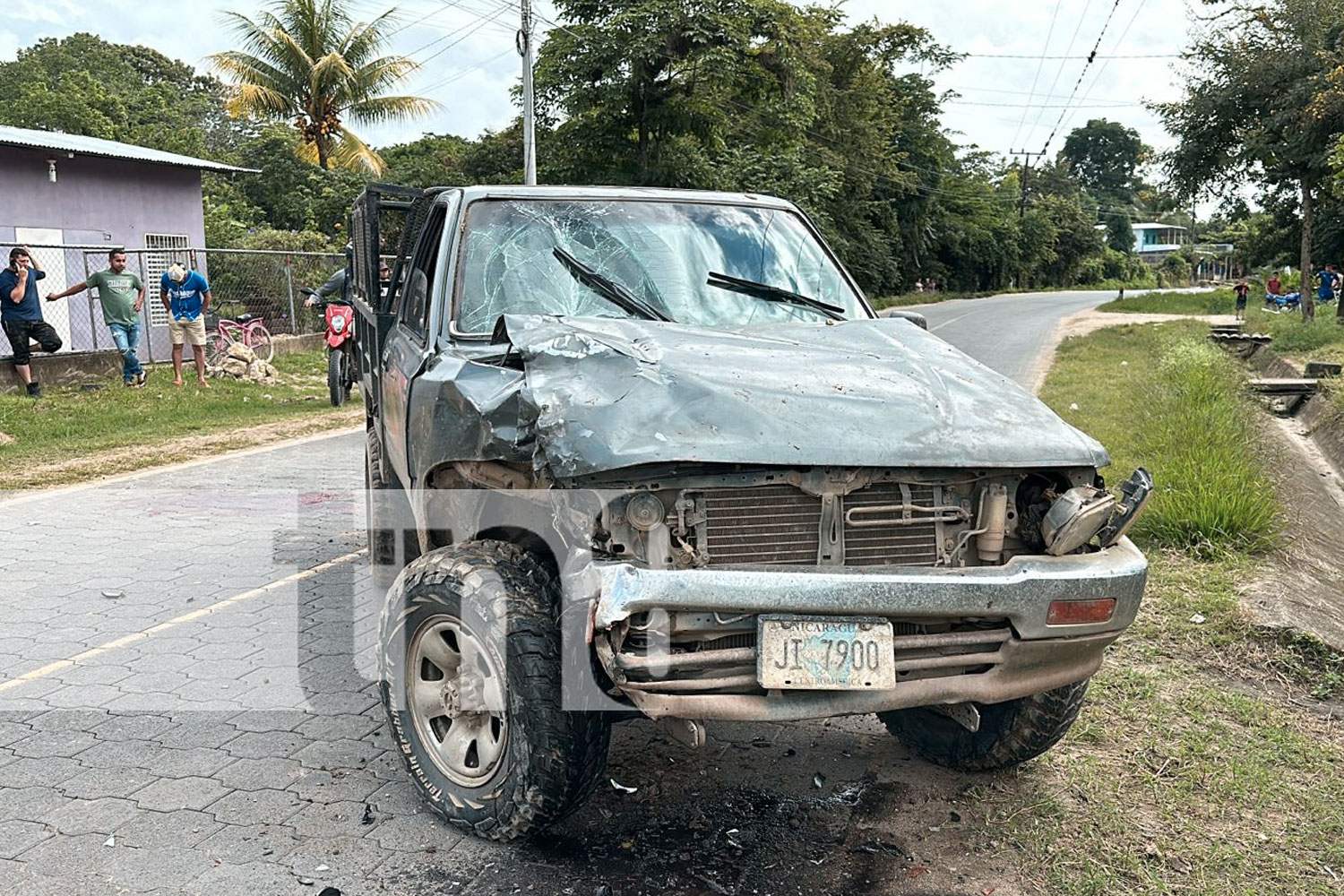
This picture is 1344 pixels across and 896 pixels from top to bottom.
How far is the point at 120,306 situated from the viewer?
1472cm

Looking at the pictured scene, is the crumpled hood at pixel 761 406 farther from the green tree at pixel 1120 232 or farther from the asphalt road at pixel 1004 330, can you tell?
the green tree at pixel 1120 232

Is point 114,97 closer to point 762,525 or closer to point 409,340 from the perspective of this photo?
point 409,340

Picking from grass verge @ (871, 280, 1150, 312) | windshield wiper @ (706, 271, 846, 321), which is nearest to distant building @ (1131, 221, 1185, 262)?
grass verge @ (871, 280, 1150, 312)

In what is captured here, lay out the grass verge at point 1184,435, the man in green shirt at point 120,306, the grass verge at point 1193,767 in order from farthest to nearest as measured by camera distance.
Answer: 1. the man in green shirt at point 120,306
2. the grass verge at point 1184,435
3. the grass verge at point 1193,767

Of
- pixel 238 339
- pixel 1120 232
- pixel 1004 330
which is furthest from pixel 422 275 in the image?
pixel 1120 232

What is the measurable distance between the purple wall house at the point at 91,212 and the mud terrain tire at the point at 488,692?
45.9 feet

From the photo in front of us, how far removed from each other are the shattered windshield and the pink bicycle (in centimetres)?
1343

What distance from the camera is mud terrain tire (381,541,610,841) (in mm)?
3074

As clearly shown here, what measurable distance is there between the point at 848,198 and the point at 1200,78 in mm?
13852

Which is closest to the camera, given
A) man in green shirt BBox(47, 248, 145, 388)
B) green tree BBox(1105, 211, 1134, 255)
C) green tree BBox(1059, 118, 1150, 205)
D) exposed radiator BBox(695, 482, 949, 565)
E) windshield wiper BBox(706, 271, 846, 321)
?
exposed radiator BBox(695, 482, 949, 565)

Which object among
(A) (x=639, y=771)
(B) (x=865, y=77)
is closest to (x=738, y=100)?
(B) (x=865, y=77)

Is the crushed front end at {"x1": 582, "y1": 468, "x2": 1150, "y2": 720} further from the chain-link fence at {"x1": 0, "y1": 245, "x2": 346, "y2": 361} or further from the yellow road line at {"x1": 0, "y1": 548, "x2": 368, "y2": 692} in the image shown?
the chain-link fence at {"x1": 0, "y1": 245, "x2": 346, "y2": 361}

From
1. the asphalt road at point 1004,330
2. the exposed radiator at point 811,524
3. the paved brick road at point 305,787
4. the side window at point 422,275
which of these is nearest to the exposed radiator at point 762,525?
the exposed radiator at point 811,524

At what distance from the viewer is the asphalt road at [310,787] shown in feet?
10.4
